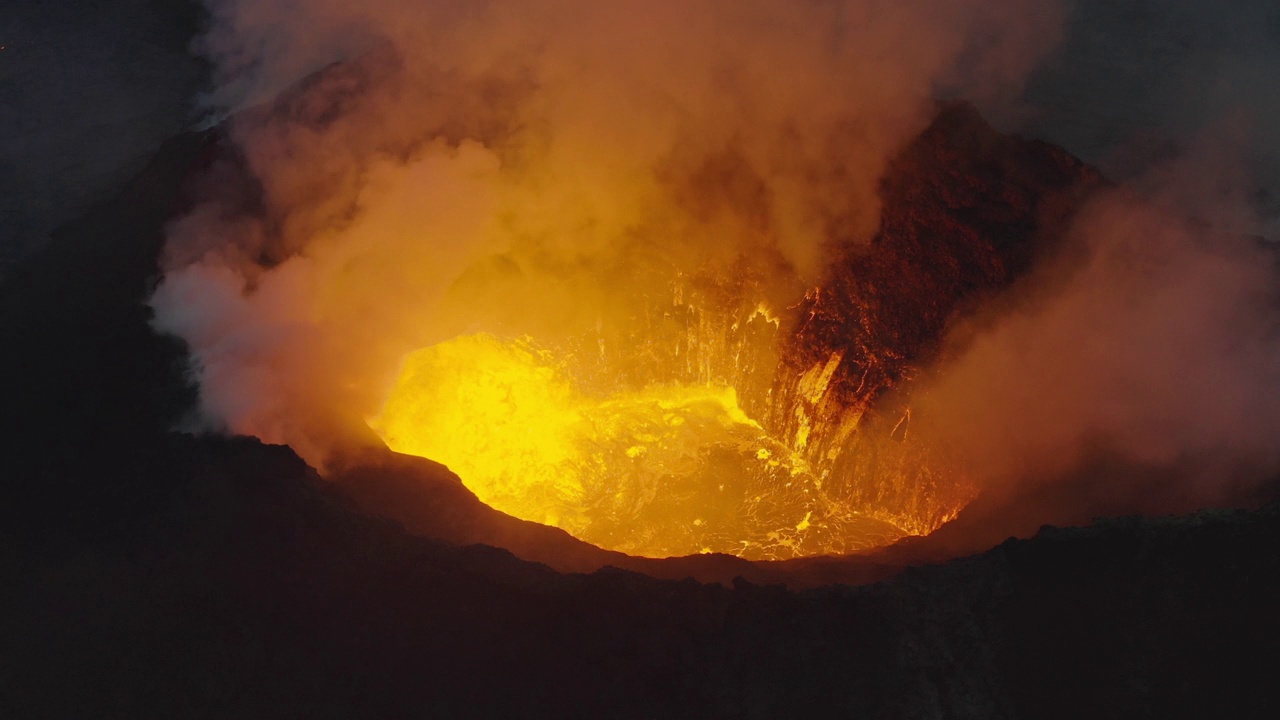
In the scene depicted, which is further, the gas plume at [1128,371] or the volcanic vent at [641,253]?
the volcanic vent at [641,253]

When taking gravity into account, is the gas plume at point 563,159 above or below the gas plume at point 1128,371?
above

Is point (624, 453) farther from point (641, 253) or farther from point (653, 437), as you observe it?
point (641, 253)

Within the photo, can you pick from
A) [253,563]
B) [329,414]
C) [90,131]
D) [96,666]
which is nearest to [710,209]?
[329,414]

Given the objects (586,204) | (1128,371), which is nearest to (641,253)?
(586,204)

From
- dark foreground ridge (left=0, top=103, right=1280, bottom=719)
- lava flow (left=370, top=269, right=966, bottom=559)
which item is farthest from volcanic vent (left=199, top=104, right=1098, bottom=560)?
dark foreground ridge (left=0, top=103, right=1280, bottom=719)

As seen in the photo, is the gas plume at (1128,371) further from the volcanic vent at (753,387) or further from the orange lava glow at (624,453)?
the orange lava glow at (624,453)

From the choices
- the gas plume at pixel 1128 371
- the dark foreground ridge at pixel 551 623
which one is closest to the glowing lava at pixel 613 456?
the gas plume at pixel 1128 371

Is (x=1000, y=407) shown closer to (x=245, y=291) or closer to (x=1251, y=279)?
(x=1251, y=279)
